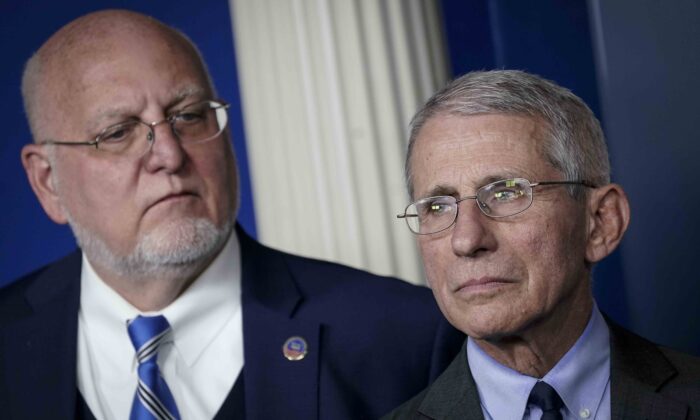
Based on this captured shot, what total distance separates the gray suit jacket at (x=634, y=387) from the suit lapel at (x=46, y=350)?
3.30 feet

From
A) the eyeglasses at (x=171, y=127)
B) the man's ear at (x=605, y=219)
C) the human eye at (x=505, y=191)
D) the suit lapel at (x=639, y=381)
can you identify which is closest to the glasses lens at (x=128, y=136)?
the eyeglasses at (x=171, y=127)

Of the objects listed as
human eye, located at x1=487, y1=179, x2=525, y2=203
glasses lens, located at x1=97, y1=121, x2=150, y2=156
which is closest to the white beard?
glasses lens, located at x1=97, y1=121, x2=150, y2=156

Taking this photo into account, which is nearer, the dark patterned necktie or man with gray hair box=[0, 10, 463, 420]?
the dark patterned necktie

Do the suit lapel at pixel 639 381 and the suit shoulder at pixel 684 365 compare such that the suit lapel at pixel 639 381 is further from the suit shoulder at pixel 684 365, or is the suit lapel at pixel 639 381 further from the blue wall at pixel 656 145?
the blue wall at pixel 656 145

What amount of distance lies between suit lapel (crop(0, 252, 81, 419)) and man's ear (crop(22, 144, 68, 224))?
175 millimetres

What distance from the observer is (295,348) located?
3.03 meters

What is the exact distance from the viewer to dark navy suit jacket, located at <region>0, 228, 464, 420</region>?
297cm

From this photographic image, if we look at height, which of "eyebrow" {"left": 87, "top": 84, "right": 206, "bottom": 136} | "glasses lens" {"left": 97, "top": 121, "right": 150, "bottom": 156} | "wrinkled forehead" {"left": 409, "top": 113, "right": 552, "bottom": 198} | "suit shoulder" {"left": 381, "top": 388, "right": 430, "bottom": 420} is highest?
"eyebrow" {"left": 87, "top": 84, "right": 206, "bottom": 136}

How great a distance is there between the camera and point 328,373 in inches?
118

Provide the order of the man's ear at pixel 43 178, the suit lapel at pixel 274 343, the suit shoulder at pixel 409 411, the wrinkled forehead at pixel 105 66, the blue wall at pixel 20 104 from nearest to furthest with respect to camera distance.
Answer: the suit shoulder at pixel 409 411 → the suit lapel at pixel 274 343 → the wrinkled forehead at pixel 105 66 → the man's ear at pixel 43 178 → the blue wall at pixel 20 104

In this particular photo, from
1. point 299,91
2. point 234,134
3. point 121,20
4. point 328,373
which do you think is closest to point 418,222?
point 328,373

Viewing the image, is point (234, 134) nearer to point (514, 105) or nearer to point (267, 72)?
point (267, 72)

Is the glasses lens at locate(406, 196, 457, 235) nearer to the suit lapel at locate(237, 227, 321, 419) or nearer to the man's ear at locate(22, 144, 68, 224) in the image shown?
the suit lapel at locate(237, 227, 321, 419)

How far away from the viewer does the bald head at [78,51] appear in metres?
3.12
